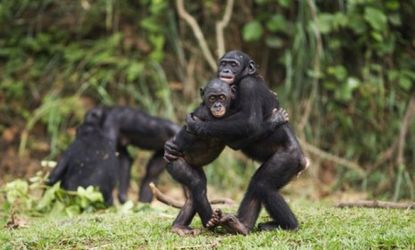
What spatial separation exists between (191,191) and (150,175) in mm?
4372

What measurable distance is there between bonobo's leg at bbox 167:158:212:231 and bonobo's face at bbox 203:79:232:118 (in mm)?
565

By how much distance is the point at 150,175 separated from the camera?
33.8 ft

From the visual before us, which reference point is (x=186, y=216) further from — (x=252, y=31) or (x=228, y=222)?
(x=252, y=31)

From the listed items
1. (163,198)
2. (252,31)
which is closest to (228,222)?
(163,198)

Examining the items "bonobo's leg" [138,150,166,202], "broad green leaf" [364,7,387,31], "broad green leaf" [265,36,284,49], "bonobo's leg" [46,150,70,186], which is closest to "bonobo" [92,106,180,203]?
"bonobo's leg" [138,150,166,202]

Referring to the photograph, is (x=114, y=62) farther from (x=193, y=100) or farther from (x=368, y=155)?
(x=368, y=155)

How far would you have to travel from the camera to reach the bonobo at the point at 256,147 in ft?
18.6

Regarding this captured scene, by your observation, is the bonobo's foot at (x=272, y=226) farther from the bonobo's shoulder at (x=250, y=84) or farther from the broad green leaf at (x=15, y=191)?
the broad green leaf at (x=15, y=191)

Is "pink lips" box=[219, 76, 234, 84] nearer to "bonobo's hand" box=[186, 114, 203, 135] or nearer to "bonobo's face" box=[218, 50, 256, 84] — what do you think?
Answer: "bonobo's face" box=[218, 50, 256, 84]

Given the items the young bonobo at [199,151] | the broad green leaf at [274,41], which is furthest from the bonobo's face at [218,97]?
the broad green leaf at [274,41]

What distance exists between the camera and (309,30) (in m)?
11.5

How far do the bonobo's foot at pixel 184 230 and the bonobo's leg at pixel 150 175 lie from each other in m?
4.07

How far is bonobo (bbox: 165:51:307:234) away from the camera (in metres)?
5.67

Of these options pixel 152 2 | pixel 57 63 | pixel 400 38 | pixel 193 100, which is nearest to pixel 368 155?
pixel 400 38
